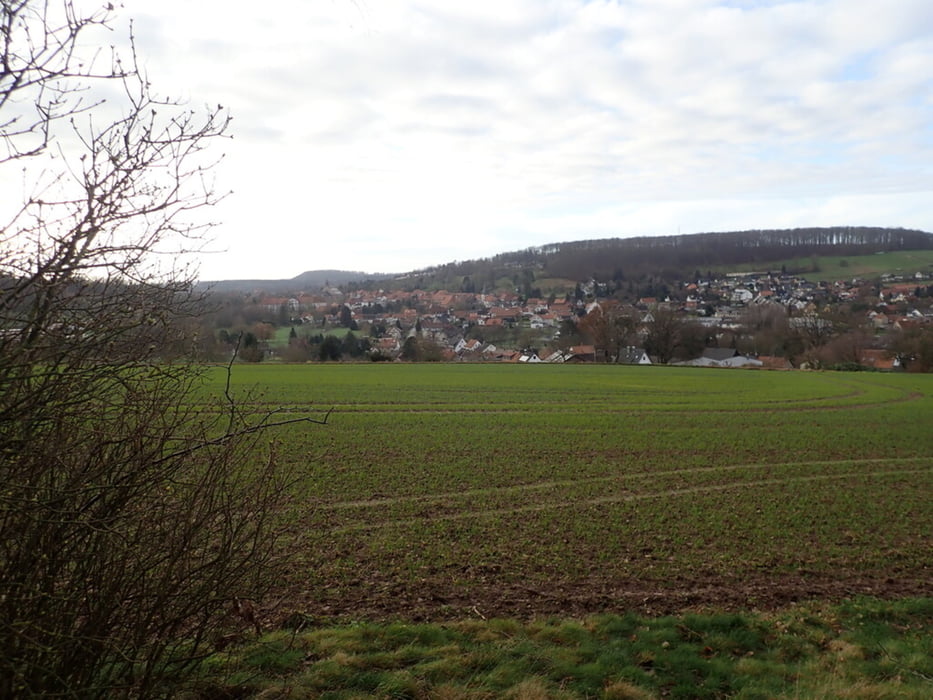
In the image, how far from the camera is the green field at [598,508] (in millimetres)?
8062

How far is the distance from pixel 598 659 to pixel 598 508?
6969mm

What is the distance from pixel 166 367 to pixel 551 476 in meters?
12.7

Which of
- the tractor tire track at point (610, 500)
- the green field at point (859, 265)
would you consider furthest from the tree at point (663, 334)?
the green field at point (859, 265)

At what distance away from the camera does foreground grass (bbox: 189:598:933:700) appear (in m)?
4.91

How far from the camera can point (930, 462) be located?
18.3 m

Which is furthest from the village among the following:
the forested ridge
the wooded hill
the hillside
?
the forested ridge

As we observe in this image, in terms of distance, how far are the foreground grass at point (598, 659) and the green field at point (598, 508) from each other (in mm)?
738

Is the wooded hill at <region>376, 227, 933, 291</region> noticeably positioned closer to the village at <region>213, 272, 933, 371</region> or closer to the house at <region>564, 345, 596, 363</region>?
the village at <region>213, 272, 933, 371</region>

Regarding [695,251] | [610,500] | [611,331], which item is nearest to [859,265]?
[695,251]

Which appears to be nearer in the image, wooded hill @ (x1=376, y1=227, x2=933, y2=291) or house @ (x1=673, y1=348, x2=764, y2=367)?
house @ (x1=673, y1=348, x2=764, y2=367)

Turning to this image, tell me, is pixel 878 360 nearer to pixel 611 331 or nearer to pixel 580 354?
pixel 611 331

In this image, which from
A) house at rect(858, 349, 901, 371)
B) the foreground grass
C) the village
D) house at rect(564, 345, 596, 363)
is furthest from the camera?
house at rect(564, 345, 596, 363)

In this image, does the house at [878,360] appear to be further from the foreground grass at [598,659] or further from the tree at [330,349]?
the foreground grass at [598,659]

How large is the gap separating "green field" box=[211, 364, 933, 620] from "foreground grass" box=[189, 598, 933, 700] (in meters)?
0.74
